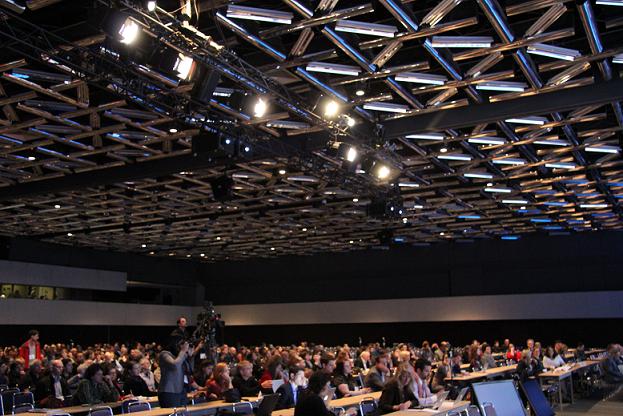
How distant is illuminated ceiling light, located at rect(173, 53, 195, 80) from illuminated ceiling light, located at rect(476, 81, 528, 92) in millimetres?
4567

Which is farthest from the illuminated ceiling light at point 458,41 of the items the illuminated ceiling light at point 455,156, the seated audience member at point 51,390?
the seated audience member at point 51,390

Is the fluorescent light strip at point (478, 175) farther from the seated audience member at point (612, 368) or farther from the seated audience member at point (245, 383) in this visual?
the seated audience member at point (245, 383)

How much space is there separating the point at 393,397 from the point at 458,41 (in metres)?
4.57

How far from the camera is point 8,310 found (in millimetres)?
25688

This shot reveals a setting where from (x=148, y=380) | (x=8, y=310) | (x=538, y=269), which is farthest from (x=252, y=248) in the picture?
(x=148, y=380)

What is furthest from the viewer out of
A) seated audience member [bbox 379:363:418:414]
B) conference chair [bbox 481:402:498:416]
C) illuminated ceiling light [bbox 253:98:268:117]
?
illuminated ceiling light [bbox 253:98:268:117]

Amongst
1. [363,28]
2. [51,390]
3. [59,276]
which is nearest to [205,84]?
[363,28]

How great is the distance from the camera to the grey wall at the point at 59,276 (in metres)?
25.8

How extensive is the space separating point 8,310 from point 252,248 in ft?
32.9

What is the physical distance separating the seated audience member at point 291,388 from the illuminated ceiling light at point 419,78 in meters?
4.49

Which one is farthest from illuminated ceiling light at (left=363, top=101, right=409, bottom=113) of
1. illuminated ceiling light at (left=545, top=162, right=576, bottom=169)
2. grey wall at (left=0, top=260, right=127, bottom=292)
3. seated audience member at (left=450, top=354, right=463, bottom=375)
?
grey wall at (left=0, top=260, right=127, bottom=292)

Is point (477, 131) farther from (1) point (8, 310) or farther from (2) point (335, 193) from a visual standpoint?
(1) point (8, 310)

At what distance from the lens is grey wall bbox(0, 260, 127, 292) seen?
25750 mm

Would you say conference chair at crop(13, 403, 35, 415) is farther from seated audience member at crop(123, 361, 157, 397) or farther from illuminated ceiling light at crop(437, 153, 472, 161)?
illuminated ceiling light at crop(437, 153, 472, 161)
